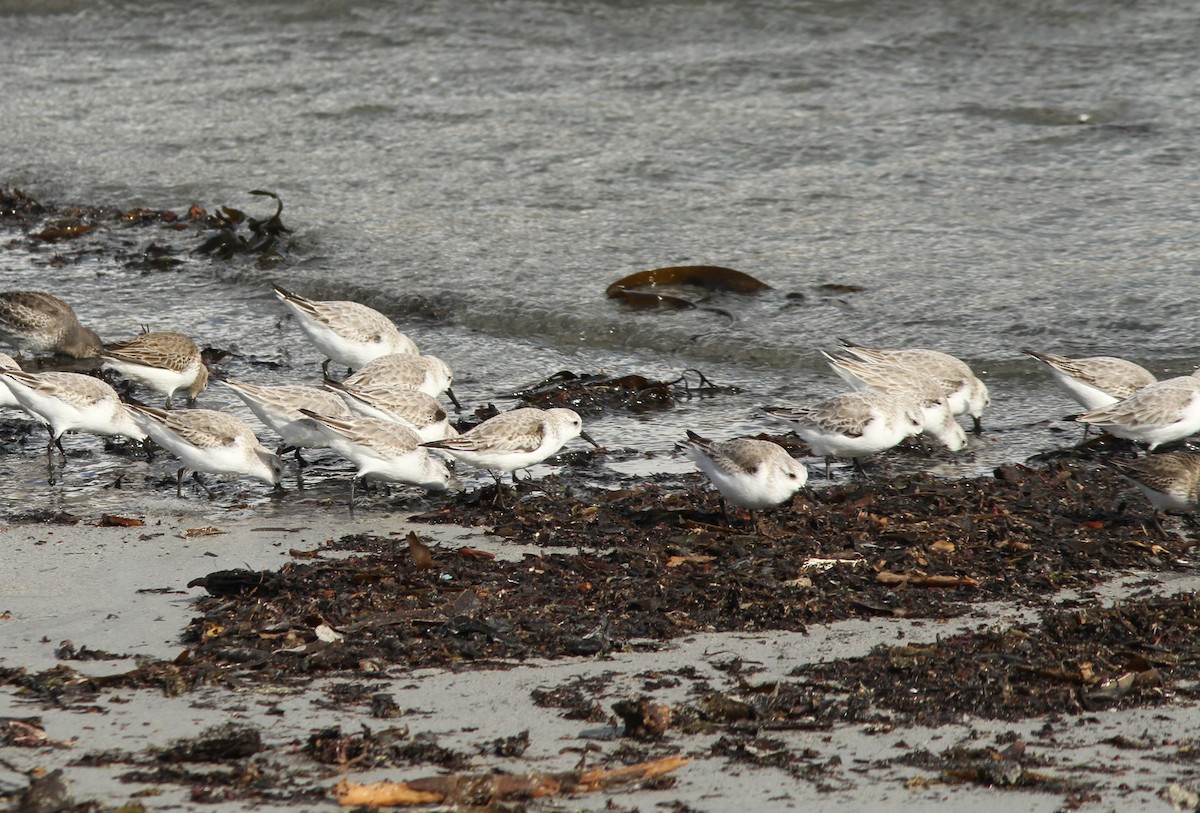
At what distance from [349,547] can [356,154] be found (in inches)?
310

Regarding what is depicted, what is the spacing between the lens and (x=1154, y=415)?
7.07 metres

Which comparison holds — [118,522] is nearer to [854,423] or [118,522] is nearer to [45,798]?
[45,798]

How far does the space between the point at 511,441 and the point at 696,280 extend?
3.69 meters

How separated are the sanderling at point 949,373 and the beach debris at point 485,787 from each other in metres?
4.57

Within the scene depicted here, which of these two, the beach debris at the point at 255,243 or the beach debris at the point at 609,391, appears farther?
the beach debris at the point at 255,243

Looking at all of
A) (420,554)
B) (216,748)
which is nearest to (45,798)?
(216,748)

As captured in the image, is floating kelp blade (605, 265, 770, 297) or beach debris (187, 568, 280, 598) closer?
beach debris (187, 568, 280, 598)

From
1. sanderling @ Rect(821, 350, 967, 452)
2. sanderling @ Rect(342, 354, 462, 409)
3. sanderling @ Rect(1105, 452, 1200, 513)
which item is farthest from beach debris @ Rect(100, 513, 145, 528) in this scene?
sanderling @ Rect(1105, 452, 1200, 513)

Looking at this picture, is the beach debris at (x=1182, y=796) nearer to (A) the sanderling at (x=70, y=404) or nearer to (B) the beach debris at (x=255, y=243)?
(A) the sanderling at (x=70, y=404)

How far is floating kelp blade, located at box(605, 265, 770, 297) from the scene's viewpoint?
9656 millimetres

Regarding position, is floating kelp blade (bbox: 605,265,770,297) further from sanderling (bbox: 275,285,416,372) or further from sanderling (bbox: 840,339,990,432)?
sanderling (bbox: 275,285,416,372)

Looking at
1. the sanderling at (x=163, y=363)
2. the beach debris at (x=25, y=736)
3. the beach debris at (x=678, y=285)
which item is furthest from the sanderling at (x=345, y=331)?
the beach debris at (x=25, y=736)

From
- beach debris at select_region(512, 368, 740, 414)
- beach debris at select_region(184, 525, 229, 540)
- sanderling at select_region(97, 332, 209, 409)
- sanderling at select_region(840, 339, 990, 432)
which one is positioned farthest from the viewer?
sanderling at select_region(97, 332, 209, 409)

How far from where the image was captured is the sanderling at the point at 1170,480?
5.79m
